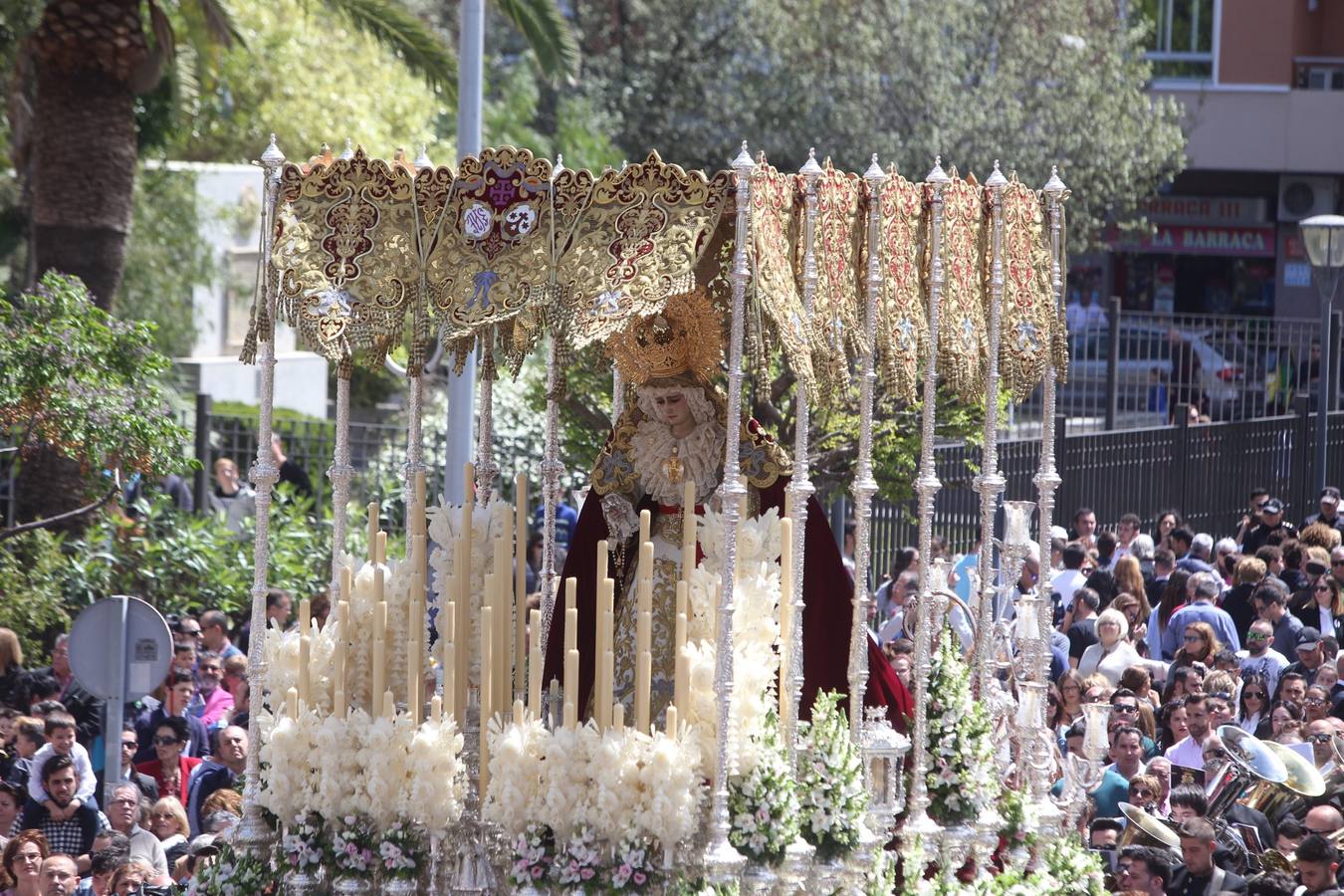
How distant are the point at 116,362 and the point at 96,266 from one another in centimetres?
264

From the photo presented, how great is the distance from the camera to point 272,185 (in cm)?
743

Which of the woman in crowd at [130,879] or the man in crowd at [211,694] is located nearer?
the woman in crowd at [130,879]

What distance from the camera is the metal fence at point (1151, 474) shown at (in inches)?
643

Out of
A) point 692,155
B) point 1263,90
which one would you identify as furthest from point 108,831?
point 1263,90

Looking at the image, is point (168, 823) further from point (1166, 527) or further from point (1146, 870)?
point (1166, 527)

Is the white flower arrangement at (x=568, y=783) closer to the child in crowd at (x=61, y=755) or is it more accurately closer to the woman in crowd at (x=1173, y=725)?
the child in crowd at (x=61, y=755)

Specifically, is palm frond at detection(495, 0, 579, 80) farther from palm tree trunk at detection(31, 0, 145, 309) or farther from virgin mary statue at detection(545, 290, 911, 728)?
virgin mary statue at detection(545, 290, 911, 728)

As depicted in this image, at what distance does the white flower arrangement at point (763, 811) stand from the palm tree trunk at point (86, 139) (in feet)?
30.5

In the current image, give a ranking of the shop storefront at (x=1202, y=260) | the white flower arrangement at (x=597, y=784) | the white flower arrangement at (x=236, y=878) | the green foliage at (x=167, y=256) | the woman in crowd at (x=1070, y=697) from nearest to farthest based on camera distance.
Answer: the white flower arrangement at (x=597, y=784), the white flower arrangement at (x=236, y=878), the woman in crowd at (x=1070, y=697), the green foliage at (x=167, y=256), the shop storefront at (x=1202, y=260)

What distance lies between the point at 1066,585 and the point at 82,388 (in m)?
6.39

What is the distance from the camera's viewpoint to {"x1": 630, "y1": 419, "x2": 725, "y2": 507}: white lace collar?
8109mm

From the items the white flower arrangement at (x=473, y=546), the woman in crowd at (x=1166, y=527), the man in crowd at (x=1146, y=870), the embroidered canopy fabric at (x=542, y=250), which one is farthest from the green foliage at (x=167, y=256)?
the man in crowd at (x=1146, y=870)

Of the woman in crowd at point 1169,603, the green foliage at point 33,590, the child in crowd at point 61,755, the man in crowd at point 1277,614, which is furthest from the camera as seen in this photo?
the green foliage at point 33,590

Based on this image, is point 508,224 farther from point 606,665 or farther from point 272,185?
point 606,665
